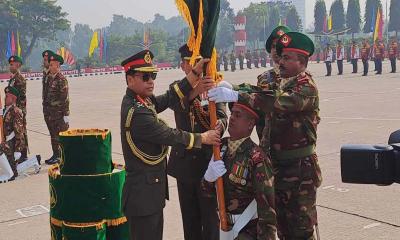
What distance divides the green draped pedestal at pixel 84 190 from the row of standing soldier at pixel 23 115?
3.76m

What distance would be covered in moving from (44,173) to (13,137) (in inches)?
28.2

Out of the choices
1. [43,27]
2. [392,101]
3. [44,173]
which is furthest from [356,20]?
[44,173]

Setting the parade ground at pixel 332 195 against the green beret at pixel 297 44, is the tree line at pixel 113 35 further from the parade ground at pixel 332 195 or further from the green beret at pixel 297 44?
the green beret at pixel 297 44

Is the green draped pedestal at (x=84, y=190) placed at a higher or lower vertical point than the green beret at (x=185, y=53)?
lower

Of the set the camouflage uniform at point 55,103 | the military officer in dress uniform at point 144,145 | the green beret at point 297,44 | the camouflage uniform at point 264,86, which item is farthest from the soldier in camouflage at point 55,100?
the green beret at point 297,44

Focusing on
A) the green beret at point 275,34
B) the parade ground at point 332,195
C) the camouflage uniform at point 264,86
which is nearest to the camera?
the camouflage uniform at point 264,86

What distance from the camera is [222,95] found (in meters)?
2.96

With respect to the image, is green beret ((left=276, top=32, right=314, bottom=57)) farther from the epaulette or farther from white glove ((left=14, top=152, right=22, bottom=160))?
white glove ((left=14, top=152, right=22, bottom=160))

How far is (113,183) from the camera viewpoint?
396 cm

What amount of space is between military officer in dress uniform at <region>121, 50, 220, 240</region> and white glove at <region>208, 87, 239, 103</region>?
37 cm

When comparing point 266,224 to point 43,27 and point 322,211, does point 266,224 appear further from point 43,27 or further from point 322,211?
point 43,27

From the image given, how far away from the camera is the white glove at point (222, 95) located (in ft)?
9.72

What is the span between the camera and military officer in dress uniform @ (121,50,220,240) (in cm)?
336

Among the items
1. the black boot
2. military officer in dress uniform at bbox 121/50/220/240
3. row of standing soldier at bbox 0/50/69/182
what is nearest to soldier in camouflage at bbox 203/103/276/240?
military officer in dress uniform at bbox 121/50/220/240
